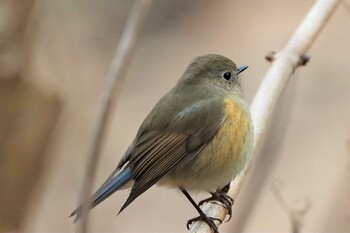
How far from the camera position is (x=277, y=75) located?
3471 mm

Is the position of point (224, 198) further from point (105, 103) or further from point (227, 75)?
point (105, 103)

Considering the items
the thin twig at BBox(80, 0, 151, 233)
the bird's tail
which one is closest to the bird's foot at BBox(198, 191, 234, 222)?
the bird's tail

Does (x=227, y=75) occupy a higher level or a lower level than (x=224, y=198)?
higher

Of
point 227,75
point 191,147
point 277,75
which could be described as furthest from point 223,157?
point 227,75

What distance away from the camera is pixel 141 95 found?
7.39 metres

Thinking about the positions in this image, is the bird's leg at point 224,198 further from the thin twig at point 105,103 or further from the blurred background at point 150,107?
the thin twig at point 105,103

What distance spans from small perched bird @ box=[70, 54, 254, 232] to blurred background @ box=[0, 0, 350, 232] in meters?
0.12

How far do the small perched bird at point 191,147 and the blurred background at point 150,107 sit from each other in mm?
125

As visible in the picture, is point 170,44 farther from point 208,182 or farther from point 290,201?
point 208,182

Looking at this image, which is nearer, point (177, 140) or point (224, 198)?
point (224, 198)

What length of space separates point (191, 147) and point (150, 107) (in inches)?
142

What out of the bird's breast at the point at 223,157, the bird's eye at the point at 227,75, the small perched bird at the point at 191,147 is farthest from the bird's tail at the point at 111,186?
the bird's eye at the point at 227,75

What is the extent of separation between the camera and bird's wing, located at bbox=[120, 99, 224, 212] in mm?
3504

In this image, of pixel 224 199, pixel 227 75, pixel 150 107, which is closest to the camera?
pixel 224 199
